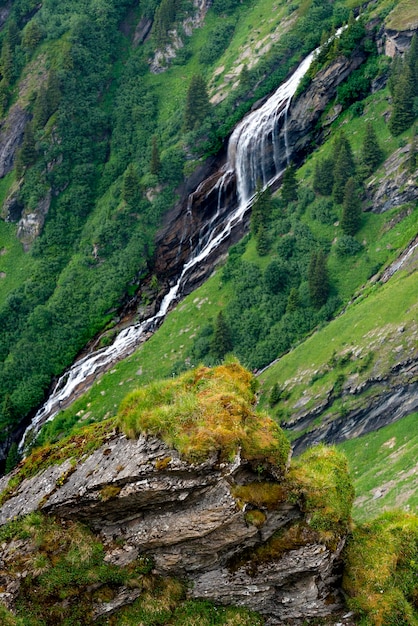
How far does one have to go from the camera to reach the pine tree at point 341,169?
68.9 m

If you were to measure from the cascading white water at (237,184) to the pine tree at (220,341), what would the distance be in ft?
38.7

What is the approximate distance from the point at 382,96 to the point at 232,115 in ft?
73.5

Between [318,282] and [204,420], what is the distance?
46.6m

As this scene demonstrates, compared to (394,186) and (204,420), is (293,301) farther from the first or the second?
(204,420)

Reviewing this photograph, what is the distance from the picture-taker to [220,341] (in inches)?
2488

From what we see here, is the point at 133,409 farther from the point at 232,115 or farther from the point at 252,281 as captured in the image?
the point at 232,115

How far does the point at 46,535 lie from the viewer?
18.2 meters

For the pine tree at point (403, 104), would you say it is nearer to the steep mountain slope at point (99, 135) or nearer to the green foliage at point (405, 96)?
the green foliage at point (405, 96)

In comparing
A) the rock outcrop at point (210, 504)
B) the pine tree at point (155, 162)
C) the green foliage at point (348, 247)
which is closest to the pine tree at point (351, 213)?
the green foliage at point (348, 247)

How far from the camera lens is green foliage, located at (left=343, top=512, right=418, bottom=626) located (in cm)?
1834

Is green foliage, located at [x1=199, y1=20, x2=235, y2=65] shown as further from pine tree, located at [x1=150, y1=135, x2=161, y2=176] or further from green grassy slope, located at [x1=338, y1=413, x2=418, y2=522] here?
green grassy slope, located at [x1=338, y1=413, x2=418, y2=522]

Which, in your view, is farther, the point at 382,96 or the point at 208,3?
the point at 208,3

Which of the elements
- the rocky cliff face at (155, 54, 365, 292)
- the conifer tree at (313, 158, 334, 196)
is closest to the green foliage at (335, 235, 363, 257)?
the conifer tree at (313, 158, 334, 196)

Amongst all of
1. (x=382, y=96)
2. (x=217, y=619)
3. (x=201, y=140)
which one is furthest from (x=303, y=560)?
(x=201, y=140)
